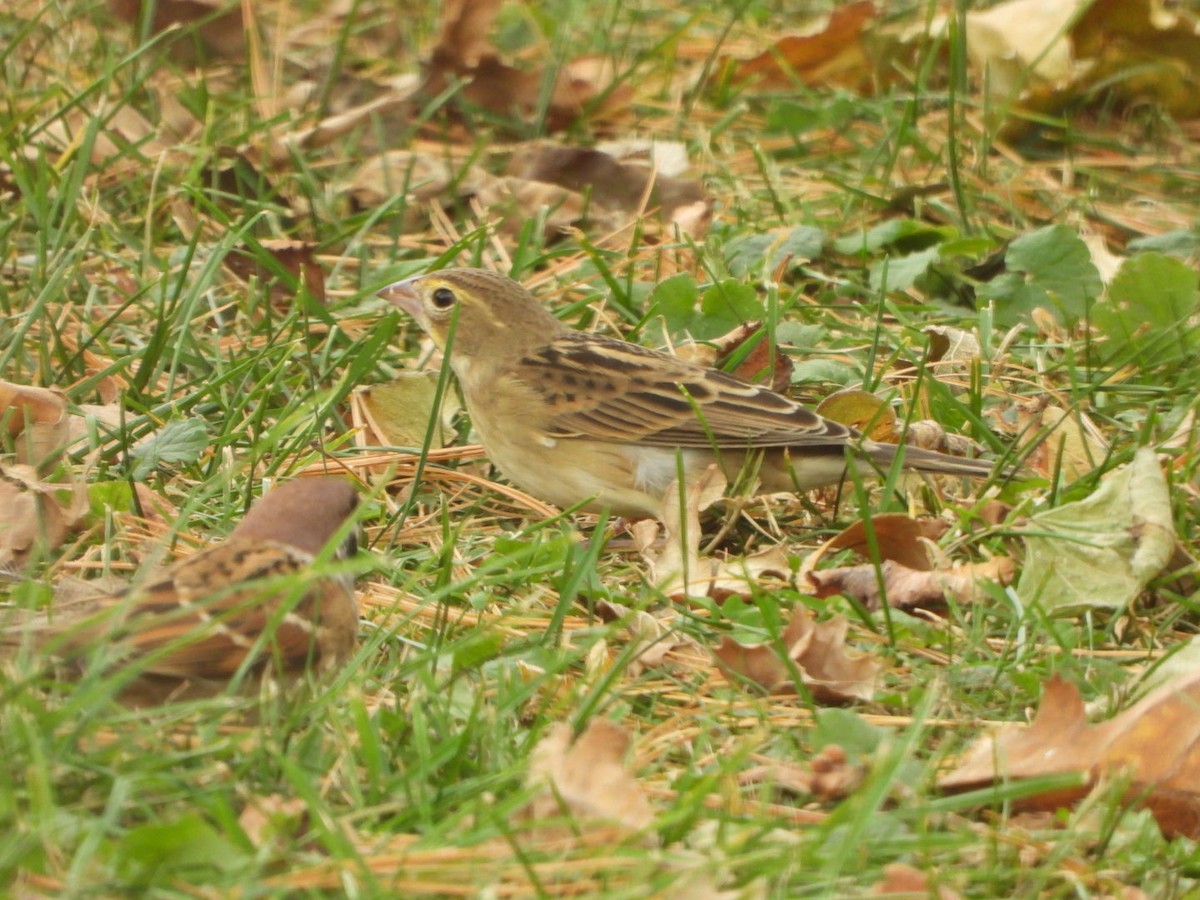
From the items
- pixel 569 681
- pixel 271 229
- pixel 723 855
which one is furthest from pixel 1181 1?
pixel 723 855

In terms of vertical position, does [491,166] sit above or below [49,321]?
above

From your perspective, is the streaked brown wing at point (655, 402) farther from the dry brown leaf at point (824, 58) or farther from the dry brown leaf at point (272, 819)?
the dry brown leaf at point (824, 58)

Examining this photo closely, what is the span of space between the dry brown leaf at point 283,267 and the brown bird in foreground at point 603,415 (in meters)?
0.54

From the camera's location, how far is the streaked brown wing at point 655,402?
5.73 metres

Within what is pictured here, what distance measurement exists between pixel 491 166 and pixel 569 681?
15.2 ft

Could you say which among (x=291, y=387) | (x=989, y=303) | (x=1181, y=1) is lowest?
(x=291, y=387)

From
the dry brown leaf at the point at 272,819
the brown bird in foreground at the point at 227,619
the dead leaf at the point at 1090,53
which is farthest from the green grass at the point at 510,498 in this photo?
the dead leaf at the point at 1090,53

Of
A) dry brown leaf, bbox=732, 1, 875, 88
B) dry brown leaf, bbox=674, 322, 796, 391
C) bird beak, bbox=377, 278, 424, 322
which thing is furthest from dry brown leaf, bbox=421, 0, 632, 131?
dry brown leaf, bbox=674, 322, 796, 391

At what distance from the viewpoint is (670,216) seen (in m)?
7.96

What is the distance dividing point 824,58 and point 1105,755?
20.4 ft

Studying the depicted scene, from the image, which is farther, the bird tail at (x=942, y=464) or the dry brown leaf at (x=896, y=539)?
the bird tail at (x=942, y=464)

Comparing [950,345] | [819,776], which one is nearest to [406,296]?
[950,345]

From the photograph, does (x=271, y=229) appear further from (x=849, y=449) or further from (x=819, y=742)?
(x=819, y=742)

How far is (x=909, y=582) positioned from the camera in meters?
4.91
